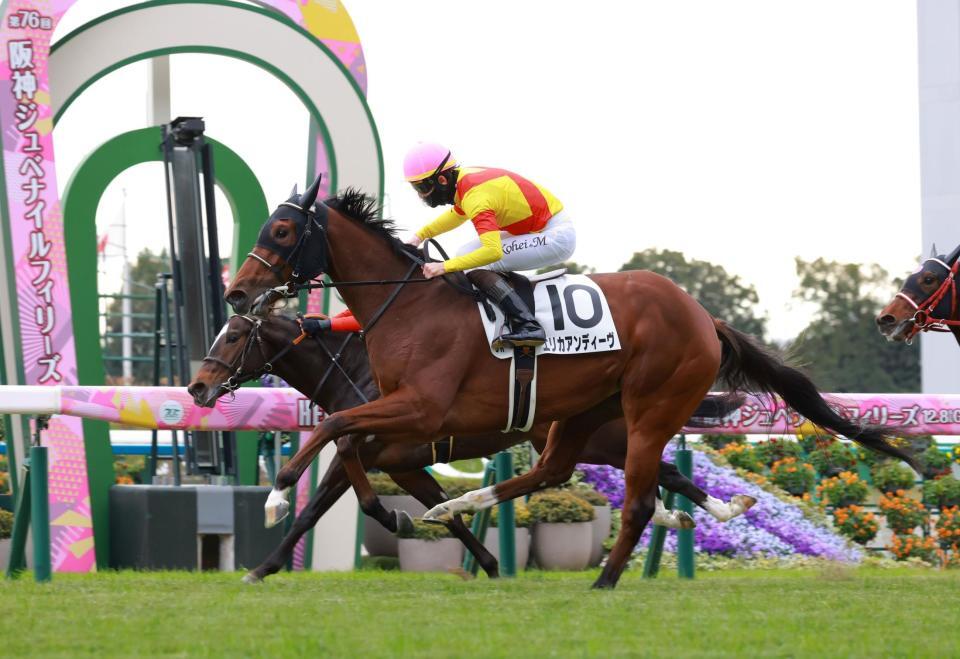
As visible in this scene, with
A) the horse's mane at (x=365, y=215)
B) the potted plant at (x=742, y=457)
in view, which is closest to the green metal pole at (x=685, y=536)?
the horse's mane at (x=365, y=215)

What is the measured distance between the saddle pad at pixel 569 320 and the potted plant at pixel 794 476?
4.94 m

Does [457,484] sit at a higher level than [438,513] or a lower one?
lower

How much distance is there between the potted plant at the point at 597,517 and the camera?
34.7ft

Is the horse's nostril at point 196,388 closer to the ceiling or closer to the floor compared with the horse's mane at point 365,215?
closer to the floor

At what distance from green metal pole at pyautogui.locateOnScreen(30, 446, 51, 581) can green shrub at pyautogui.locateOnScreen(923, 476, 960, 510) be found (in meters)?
6.40

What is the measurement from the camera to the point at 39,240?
31.8ft

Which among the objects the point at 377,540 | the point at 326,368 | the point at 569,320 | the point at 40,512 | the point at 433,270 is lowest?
the point at 377,540

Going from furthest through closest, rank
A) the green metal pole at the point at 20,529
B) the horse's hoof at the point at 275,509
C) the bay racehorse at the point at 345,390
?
the bay racehorse at the point at 345,390, the green metal pole at the point at 20,529, the horse's hoof at the point at 275,509

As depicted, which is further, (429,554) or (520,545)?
(520,545)

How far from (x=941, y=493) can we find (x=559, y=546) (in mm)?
2838

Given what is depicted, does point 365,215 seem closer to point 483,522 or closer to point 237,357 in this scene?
point 237,357

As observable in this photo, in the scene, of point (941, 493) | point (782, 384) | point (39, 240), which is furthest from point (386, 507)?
point (941, 493)

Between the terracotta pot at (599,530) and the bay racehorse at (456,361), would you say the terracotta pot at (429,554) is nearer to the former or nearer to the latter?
the terracotta pot at (599,530)

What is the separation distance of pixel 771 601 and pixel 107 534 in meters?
5.39
